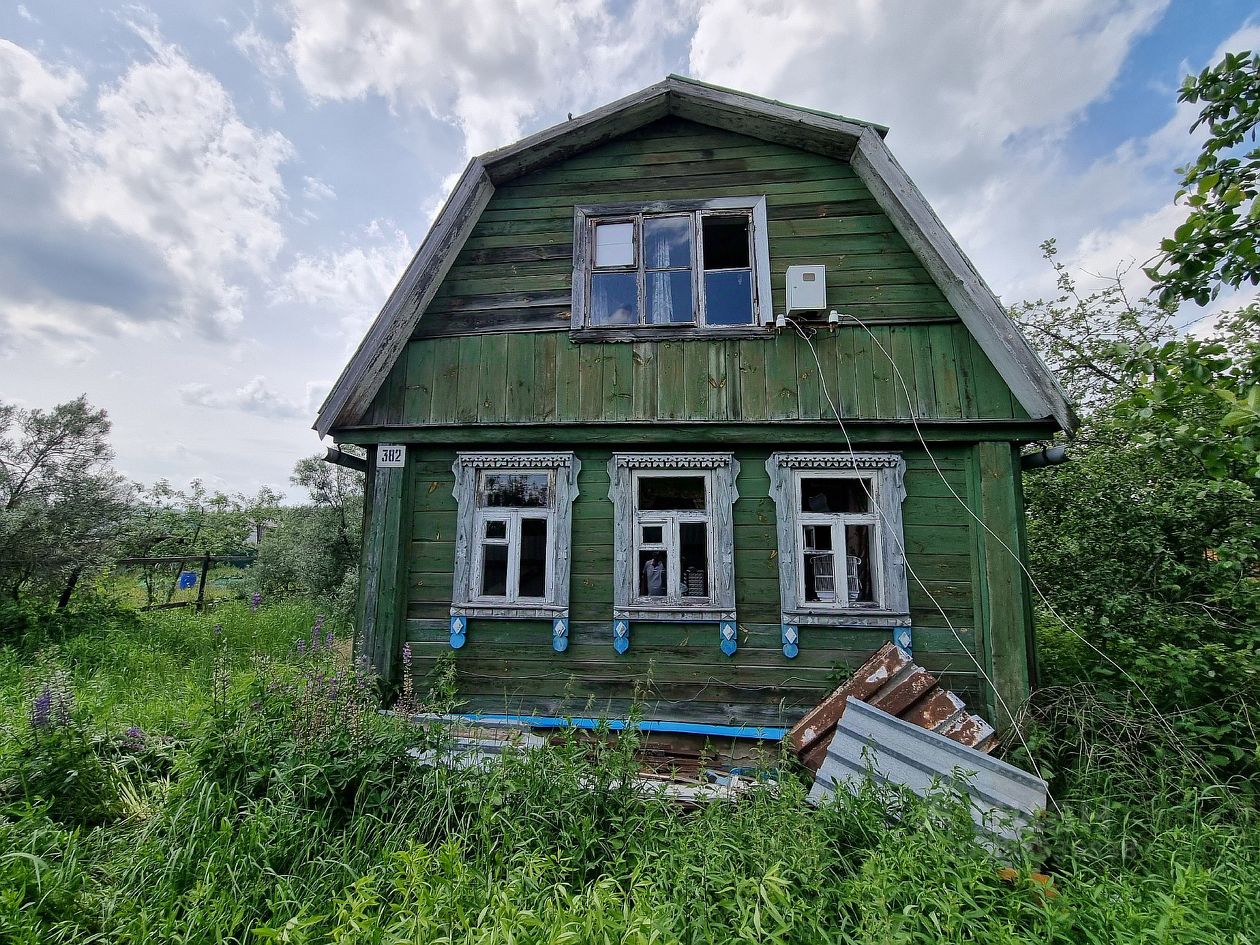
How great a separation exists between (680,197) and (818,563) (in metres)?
4.28

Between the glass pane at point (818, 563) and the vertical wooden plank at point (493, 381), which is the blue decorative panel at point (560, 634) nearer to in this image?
the vertical wooden plank at point (493, 381)

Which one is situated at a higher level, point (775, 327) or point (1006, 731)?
point (775, 327)

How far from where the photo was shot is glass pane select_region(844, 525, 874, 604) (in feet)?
16.8

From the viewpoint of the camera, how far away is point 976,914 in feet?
7.23

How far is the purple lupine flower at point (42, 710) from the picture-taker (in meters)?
3.57

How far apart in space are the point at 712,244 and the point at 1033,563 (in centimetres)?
589

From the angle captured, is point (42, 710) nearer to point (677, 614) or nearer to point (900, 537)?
point (677, 614)

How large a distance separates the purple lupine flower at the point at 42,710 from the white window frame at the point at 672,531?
428cm

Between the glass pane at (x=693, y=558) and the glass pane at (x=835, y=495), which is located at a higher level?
the glass pane at (x=835, y=495)

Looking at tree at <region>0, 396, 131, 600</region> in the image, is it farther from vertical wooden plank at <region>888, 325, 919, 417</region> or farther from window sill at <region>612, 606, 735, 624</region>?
vertical wooden plank at <region>888, 325, 919, 417</region>

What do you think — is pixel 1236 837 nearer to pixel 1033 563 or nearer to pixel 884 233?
pixel 1033 563

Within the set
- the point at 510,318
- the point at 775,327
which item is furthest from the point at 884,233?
the point at 510,318

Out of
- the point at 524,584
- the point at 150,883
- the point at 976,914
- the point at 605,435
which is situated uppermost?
the point at 605,435

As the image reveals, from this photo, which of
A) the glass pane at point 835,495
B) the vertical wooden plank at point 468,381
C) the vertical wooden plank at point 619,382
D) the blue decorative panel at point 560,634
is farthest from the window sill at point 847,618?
the vertical wooden plank at point 468,381
